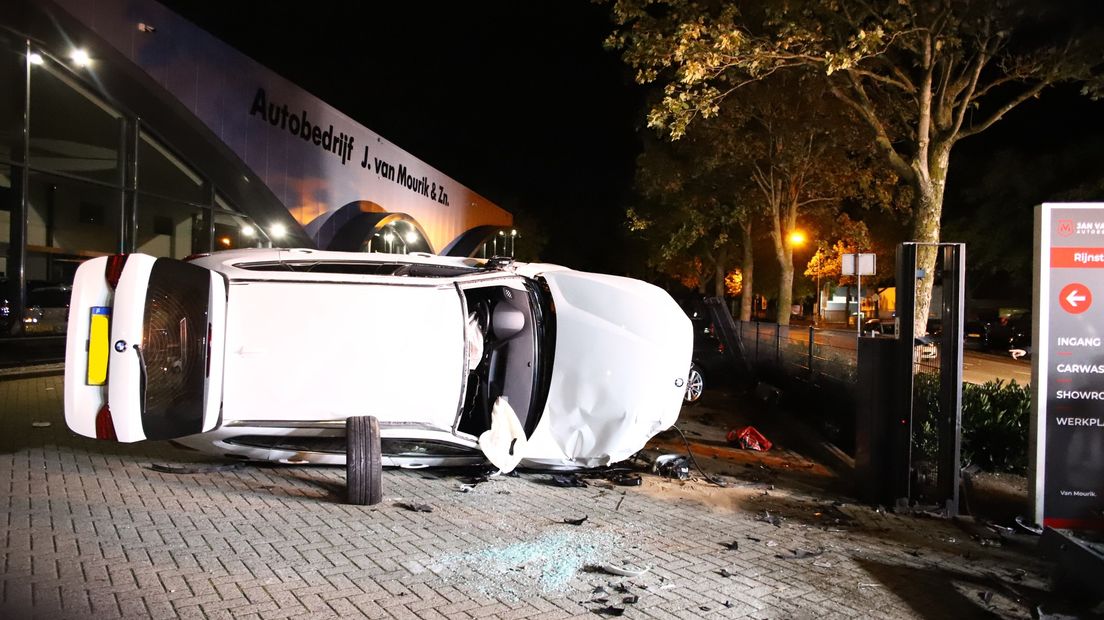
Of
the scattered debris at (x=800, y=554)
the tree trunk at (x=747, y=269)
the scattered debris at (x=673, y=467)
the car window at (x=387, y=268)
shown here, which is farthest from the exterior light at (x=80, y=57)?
the tree trunk at (x=747, y=269)

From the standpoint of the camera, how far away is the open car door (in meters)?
4.74

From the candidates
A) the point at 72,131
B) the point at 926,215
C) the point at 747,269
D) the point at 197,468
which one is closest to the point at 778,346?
the point at 926,215

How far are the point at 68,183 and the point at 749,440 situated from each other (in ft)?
38.8

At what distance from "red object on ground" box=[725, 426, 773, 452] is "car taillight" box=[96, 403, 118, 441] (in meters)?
6.30

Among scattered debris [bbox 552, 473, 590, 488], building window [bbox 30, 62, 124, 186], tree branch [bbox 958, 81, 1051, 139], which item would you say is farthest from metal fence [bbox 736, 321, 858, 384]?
building window [bbox 30, 62, 124, 186]

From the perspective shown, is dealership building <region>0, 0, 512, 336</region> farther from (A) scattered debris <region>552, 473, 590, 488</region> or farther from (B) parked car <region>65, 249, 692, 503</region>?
(A) scattered debris <region>552, 473, 590, 488</region>

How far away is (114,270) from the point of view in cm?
484

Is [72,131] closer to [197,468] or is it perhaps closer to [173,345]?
[197,468]

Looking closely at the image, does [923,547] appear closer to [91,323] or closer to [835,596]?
[835,596]

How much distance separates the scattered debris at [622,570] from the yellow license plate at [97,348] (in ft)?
11.5

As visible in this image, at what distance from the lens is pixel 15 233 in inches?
437

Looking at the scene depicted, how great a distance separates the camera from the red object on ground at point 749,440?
8.23m

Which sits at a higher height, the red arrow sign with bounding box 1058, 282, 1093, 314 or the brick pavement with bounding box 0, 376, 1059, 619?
the red arrow sign with bounding box 1058, 282, 1093, 314

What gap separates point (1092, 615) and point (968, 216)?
125 ft
